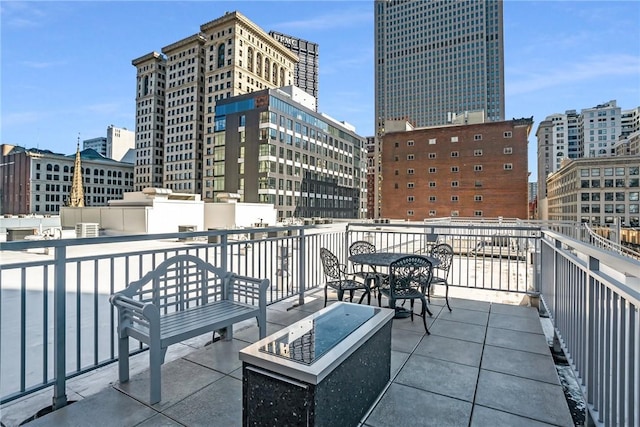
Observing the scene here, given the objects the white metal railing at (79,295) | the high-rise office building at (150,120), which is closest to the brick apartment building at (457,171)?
the white metal railing at (79,295)

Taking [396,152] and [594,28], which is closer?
[594,28]

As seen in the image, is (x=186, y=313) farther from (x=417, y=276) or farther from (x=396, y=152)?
(x=396, y=152)

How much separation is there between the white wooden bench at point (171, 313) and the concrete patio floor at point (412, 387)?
9.7 inches

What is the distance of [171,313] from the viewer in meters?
3.30

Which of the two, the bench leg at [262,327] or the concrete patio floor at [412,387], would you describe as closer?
the concrete patio floor at [412,387]

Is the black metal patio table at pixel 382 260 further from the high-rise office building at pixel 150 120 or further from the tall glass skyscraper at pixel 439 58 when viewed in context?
the tall glass skyscraper at pixel 439 58

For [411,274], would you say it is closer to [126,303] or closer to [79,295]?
[126,303]

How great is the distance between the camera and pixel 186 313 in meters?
3.23

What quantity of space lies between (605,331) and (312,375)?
172 cm

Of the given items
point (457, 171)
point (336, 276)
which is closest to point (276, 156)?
point (457, 171)

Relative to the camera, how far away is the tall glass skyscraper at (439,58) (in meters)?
116

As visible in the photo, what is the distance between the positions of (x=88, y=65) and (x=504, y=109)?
132473 millimetres

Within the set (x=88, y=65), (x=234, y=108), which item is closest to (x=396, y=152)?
(x=234, y=108)

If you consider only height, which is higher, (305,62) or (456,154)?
(305,62)
